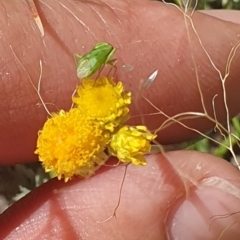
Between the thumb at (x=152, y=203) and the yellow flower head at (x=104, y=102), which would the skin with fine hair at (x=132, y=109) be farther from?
the yellow flower head at (x=104, y=102)

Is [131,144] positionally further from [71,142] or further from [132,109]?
[132,109]

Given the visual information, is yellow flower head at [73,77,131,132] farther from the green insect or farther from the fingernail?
the fingernail

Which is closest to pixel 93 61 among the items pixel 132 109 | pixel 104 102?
pixel 104 102

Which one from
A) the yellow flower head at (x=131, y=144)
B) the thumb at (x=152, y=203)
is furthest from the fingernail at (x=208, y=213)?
the yellow flower head at (x=131, y=144)

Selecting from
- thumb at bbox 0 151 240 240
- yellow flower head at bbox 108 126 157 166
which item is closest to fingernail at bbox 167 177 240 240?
thumb at bbox 0 151 240 240

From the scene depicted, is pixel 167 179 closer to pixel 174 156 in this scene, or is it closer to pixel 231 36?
pixel 174 156

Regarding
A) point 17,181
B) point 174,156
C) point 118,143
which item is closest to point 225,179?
point 174,156
